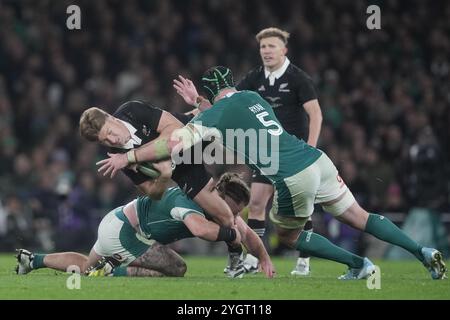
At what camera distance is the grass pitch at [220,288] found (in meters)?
7.93

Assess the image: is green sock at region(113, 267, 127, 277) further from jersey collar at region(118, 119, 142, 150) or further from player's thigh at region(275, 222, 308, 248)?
player's thigh at region(275, 222, 308, 248)

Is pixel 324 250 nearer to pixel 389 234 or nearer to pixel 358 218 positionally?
pixel 358 218

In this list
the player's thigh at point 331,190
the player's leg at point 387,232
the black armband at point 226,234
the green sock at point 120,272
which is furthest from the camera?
the green sock at point 120,272

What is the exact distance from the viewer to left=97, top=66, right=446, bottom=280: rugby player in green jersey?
8.77m

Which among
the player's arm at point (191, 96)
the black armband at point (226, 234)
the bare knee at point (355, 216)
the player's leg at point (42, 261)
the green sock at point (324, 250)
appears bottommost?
the player's leg at point (42, 261)

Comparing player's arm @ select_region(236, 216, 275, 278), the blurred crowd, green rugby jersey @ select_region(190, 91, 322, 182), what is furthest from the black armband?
the blurred crowd

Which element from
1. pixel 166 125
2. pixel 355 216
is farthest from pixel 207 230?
pixel 355 216

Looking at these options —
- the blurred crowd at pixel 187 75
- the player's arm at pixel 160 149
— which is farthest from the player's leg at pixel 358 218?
the blurred crowd at pixel 187 75

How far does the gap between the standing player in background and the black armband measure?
45.6 inches

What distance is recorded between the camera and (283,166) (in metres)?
8.85

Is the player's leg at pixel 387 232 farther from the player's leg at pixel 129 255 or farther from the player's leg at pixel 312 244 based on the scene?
the player's leg at pixel 129 255

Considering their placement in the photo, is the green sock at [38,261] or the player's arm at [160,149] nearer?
the player's arm at [160,149]
